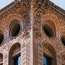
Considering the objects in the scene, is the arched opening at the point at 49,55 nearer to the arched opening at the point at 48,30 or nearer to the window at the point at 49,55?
the window at the point at 49,55

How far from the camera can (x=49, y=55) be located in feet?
149

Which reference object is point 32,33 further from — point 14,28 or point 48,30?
point 14,28

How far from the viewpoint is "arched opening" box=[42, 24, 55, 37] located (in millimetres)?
46175

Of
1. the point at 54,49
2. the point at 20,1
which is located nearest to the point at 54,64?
the point at 54,49

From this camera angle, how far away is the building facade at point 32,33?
144 ft

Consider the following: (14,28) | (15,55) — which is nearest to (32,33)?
(15,55)

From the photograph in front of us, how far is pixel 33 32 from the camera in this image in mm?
44188

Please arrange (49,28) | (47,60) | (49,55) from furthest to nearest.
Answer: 1. (49,28)
2. (49,55)
3. (47,60)

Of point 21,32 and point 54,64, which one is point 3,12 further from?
point 54,64

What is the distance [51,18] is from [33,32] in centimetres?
301

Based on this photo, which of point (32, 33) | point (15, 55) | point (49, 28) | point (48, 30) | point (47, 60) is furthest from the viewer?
point (49, 28)

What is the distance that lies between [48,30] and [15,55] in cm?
331

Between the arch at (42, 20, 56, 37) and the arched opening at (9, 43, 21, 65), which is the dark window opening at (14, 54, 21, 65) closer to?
→ the arched opening at (9, 43, 21, 65)

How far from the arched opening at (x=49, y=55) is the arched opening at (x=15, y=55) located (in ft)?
5.82
